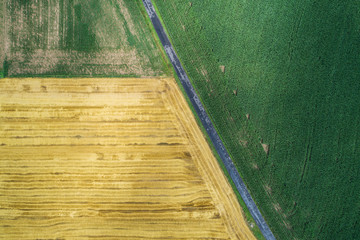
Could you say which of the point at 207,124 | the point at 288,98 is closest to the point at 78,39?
the point at 207,124

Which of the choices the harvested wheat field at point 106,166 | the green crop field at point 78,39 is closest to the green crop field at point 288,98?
the harvested wheat field at point 106,166

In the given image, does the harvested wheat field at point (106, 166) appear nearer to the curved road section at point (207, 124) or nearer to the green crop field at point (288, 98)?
the curved road section at point (207, 124)

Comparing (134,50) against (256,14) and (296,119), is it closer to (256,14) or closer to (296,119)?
(256,14)

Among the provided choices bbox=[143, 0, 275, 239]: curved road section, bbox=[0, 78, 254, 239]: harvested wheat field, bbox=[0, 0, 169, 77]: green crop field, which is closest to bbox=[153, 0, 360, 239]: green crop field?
bbox=[143, 0, 275, 239]: curved road section

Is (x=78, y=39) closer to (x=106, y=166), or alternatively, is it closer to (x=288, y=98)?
(x=106, y=166)

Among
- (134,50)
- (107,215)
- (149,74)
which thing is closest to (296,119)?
(149,74)

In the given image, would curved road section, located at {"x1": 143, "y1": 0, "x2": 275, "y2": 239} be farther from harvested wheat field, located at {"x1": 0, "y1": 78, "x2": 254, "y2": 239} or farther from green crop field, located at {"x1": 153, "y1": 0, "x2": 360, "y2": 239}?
harvested wheat field, located at {"x1": 0, "y1": 78, "x2": 254, "y2": 239}
